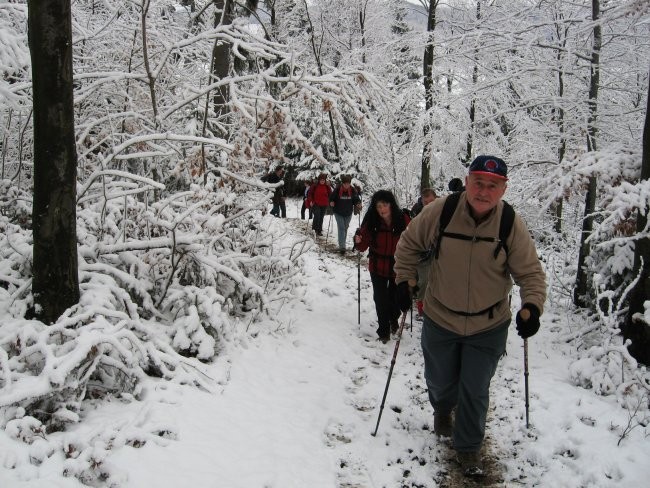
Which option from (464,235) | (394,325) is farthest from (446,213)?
(394,325)

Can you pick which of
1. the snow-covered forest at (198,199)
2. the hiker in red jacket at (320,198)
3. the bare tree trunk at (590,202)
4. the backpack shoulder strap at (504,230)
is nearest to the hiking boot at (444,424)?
the snow-covered forest at (198,199)

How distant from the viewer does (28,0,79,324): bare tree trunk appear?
3.54 m

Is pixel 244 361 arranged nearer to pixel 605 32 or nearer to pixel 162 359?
pixel 162 359

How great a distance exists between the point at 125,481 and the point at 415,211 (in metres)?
7.91

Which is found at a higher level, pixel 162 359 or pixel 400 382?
pixel 162 359

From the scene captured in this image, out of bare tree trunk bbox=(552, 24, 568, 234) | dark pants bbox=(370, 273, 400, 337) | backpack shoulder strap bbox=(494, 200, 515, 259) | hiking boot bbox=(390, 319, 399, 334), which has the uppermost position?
bare tree trunk bbox=(552, 24, 568, 234)

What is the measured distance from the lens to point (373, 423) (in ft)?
15.0

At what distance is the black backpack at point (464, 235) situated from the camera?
11.6 ft

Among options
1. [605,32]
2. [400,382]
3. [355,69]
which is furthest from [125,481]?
[605,32]

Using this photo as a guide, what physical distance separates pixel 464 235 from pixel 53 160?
3.15 metres

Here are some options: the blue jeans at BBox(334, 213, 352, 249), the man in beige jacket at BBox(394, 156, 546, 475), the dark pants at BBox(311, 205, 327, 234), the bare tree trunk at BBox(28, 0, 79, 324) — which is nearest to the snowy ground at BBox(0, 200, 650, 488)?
the man in beige jacket at BBox(394, 156, 546, 475)

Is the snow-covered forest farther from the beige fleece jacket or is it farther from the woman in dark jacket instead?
the beige fleece jacket

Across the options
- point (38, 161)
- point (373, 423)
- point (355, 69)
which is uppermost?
point (355, 69)

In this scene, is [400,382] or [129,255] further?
[400,382]
